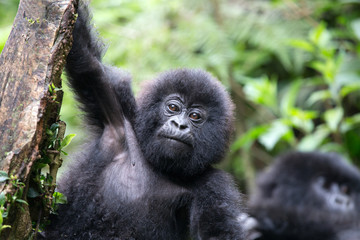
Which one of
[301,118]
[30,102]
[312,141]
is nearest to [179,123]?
[30,102]

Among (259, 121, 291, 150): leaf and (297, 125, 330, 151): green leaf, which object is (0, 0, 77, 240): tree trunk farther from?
(297, 125, 330, 151): green leaf

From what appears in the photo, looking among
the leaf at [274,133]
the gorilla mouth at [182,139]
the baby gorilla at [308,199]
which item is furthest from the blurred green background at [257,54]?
the gorilla mouth at [182,139]

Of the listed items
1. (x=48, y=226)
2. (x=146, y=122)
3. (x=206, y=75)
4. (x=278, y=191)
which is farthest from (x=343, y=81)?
(x=48, y=226)

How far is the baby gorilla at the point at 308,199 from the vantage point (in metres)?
4.54

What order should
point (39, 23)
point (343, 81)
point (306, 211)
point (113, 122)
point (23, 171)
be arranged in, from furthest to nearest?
1. point (343, 81)
2. point (306, 211)
3. point (113, 122)
4. point (39, 23)
5. point (23, 171)

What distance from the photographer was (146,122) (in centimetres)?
324

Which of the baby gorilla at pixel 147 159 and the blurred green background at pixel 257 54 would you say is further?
the blurred green background at pixel 257 54

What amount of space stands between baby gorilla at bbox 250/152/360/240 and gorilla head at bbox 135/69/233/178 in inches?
66.8

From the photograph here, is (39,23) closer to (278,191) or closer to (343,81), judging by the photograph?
(278,191)

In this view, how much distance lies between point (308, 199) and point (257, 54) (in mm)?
2460

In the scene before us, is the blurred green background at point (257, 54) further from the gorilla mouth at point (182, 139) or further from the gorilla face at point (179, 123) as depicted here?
the gorilla mouth at point (182, 139)

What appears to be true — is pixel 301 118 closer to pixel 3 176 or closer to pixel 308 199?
pixel 308 199

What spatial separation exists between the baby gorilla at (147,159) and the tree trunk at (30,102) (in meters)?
0.44

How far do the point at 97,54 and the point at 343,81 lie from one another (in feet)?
12.5
